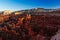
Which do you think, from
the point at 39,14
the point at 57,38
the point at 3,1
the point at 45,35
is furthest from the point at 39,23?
the point at 3,1

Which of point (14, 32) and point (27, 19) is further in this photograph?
point (27, 19)

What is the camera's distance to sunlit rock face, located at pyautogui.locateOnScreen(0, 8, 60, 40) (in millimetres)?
4242

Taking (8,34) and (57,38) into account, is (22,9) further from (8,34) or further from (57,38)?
(57,38)

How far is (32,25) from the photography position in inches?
183

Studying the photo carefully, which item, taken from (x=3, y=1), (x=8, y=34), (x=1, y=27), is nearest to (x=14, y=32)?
(x=8, y=34)

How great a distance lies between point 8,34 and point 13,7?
990 millimetres

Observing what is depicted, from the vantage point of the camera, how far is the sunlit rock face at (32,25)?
4.24 m

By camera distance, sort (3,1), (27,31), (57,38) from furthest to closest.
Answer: (3,1) < (27,31) < (57,38)

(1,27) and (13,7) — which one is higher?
(13,7)

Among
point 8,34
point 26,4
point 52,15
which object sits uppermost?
point 26,4

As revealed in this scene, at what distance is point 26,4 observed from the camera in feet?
15.9

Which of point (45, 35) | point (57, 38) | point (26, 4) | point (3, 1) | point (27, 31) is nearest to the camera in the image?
point (57, 38)

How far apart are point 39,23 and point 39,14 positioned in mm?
344

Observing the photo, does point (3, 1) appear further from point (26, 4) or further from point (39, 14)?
point (39, 14)
